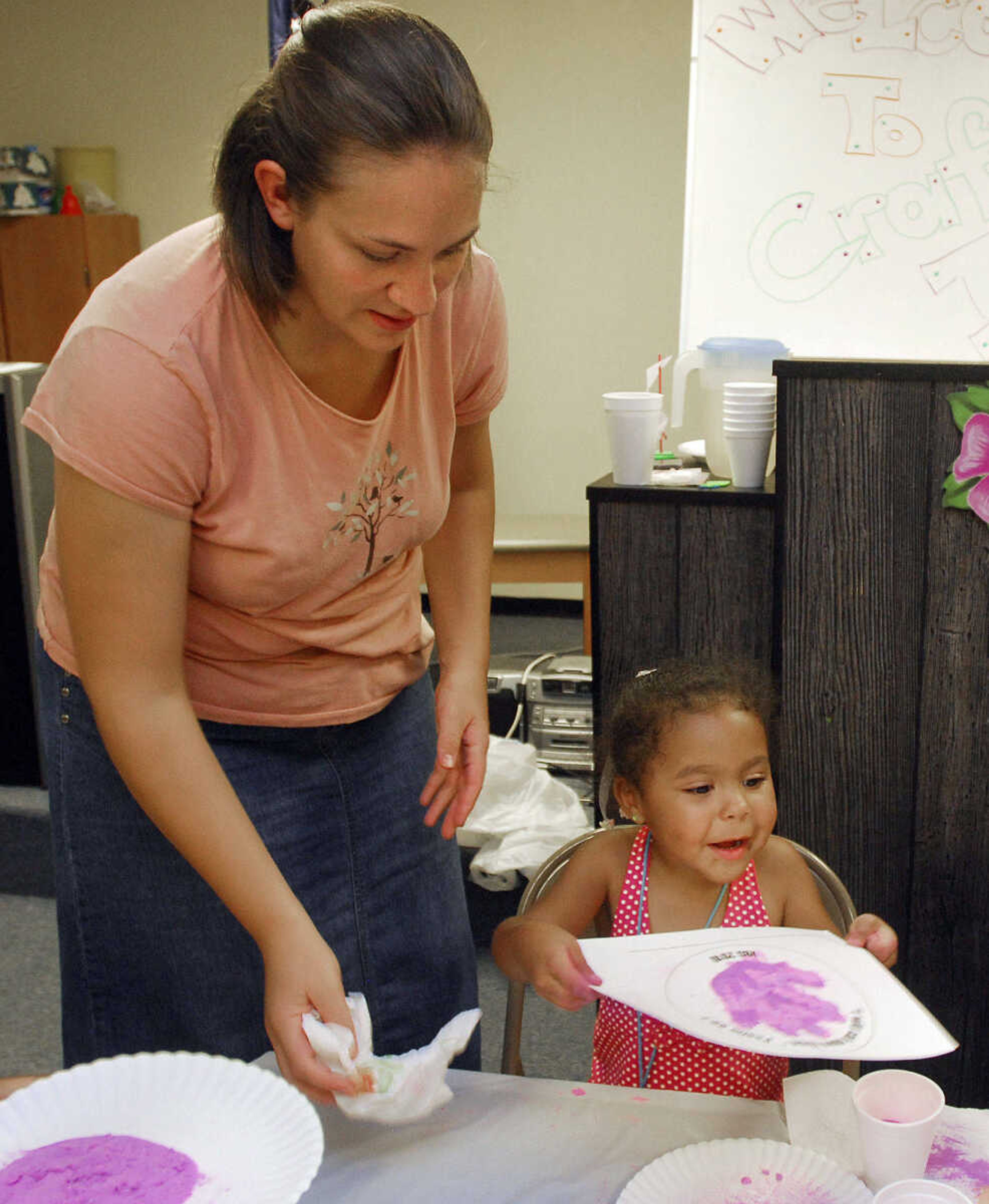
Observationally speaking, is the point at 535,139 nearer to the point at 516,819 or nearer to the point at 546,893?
the point at 516,819

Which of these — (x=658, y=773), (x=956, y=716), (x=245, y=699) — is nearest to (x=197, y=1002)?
(x=245, y=699)

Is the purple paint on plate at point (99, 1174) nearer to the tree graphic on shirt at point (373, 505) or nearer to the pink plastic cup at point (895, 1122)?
the pink plastic cup at point (895, 1122)

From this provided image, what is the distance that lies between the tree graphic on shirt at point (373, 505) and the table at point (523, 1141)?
490 millimetres

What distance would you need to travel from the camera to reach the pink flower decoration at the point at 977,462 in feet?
4.80

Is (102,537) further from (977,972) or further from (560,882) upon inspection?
(977,972)

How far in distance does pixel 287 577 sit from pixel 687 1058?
2.15 ft

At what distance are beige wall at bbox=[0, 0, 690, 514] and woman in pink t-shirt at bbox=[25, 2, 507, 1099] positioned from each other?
341 cm

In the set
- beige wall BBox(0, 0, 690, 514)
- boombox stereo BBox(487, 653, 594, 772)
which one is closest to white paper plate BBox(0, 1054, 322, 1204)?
boombox stereo BBox(487, 653, 594, 772)

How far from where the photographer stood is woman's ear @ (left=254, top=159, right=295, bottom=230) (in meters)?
0.95

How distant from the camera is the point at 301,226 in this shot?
0.96 meters

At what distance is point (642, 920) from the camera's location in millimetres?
1370

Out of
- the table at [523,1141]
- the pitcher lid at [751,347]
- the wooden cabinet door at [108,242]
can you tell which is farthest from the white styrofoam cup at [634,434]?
the wooden cabinet door at [108,242]

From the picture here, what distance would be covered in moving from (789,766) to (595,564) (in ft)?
1.34

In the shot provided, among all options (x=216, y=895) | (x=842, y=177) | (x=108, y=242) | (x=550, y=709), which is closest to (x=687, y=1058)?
(x=216, y=895)
